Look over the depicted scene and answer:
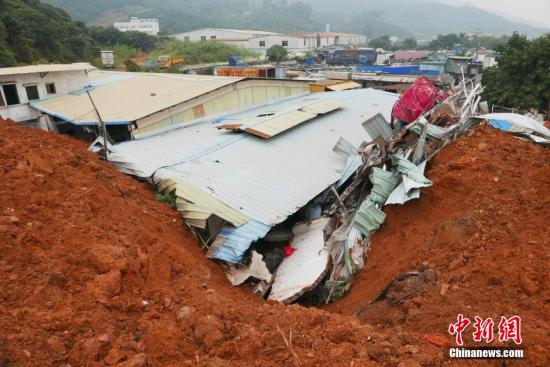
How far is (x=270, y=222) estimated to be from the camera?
30.9 ft

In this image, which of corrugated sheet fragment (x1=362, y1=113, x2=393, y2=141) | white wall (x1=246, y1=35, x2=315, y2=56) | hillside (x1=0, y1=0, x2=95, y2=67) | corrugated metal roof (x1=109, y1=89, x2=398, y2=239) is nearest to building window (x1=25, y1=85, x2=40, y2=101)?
corrugated metal roof (x1=109, y1=89, x2=398, y2=239)

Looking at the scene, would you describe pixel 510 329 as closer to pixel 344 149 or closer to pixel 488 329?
pixel 488 329

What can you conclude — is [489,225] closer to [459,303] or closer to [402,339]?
[459,303]

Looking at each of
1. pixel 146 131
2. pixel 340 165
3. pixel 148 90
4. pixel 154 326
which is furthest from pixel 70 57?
pixel 154 326

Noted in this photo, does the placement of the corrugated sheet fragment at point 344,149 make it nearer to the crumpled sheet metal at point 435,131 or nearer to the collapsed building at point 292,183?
the collapsed building at point 292,183

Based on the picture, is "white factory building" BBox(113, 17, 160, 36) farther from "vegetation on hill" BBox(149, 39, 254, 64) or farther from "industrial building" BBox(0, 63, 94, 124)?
"industrial building" BBox(0, 63, 94, 124)

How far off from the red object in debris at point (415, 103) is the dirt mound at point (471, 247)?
3637 mm

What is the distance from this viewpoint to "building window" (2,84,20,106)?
59.0 feet

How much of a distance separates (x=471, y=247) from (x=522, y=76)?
2481 centimetres

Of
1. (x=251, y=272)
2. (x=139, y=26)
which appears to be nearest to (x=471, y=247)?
(x=251, y=272)

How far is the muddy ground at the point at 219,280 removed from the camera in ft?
16.3

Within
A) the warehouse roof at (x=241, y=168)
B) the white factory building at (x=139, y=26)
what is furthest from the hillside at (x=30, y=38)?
the white factory building at (x=139, y=26)

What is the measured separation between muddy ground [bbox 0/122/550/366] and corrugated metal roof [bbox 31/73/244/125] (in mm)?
5574

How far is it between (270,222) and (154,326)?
4495 millimetres
